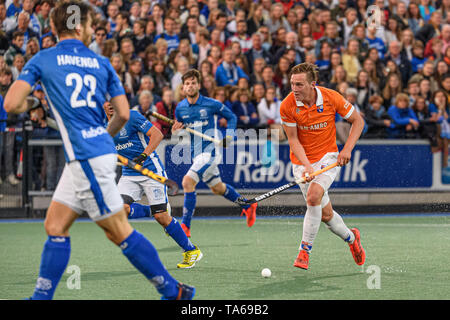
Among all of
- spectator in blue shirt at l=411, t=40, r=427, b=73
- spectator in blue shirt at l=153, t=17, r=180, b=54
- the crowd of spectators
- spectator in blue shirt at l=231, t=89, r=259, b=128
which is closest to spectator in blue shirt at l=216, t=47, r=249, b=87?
the crowd of spectators

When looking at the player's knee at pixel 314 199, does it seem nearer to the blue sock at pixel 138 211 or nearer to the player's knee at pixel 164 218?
the player's knee at pixel 164 218

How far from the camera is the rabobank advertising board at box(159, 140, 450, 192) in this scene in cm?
1175

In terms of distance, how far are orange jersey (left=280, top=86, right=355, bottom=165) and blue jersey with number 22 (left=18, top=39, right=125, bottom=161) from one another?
2.71 meters

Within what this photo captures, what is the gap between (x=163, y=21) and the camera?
13.3m

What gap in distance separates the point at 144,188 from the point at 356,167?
5501 millimetres

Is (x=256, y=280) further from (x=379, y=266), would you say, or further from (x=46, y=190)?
Answer: (x=46, y=190)

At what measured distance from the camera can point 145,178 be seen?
7.61 meters

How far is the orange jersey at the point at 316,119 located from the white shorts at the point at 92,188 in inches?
107

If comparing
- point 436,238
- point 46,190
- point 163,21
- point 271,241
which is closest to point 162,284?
point 271,241

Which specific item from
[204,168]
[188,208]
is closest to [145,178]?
[188,208]

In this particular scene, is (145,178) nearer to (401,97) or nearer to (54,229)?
(54,229)

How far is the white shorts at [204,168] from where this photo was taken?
9.41 metres

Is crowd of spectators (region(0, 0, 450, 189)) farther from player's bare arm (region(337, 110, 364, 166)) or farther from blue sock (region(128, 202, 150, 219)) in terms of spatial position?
player's bare arm (region(337, 110, 364, 166))

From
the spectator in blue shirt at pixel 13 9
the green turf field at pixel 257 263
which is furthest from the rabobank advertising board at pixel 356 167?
the spectator in blue shirt at pixel 13 9
